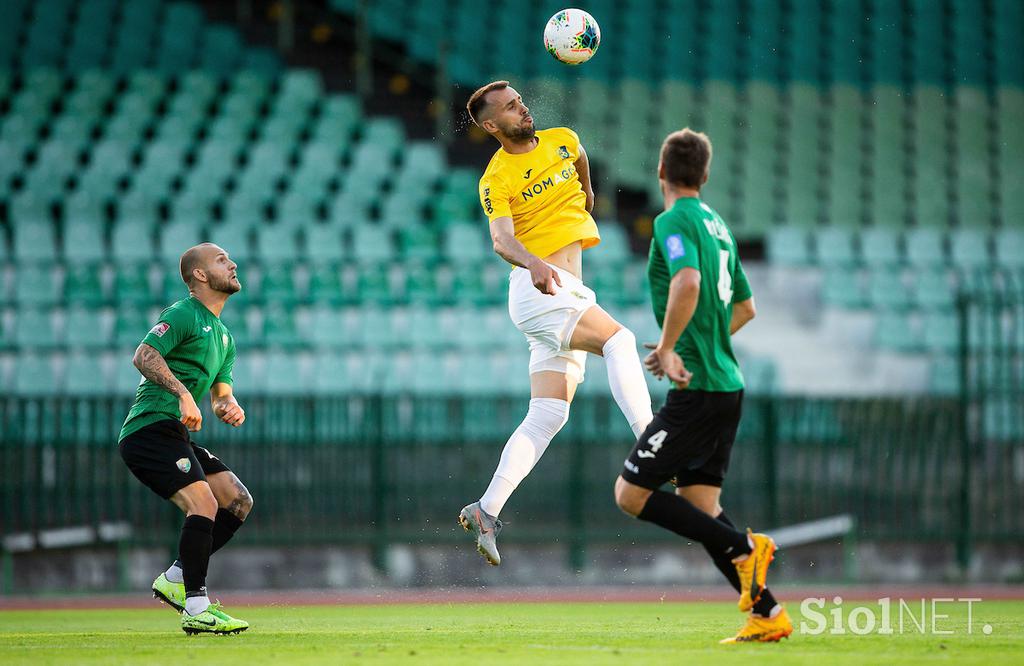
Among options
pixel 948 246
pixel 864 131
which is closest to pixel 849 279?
pixel 948 246

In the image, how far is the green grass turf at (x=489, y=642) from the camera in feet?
19.9

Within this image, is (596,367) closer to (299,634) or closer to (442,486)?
(442,486)

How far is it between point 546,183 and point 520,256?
702mm

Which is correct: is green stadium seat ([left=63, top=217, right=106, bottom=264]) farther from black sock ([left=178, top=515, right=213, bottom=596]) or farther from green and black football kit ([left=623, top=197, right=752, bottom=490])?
green and black football kit ([left=623, top=197, right=752, bottom=490])

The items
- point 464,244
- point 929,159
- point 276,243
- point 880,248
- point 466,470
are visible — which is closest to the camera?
point 466,470

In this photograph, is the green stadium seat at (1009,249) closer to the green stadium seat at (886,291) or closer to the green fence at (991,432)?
the green stadium seat at (886,291)

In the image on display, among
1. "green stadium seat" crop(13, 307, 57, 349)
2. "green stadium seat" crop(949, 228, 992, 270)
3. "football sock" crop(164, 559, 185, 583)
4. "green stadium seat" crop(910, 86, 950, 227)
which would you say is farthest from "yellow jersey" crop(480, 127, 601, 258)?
"green stadium seat" crop(910, 86, 950, 227)

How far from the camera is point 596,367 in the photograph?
621 inches

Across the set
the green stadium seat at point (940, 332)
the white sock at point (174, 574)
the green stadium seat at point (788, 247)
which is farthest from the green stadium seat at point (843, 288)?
the white sock at point (174, 574)

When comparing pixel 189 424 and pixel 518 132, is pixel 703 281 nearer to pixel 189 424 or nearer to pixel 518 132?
pixel 518 132

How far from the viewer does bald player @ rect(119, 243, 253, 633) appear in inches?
291

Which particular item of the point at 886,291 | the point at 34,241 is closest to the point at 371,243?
the point at 34,241

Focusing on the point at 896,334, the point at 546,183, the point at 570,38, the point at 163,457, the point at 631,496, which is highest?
the point at 570,38

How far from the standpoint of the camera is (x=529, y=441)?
776cm
